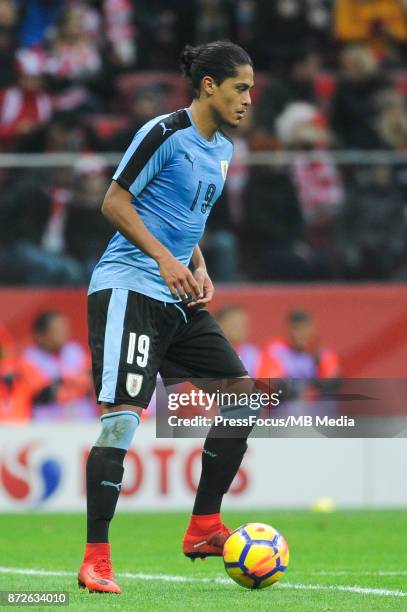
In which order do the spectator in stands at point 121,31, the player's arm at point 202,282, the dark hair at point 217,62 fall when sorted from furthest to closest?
the spectator in stands at point 121,31 → the player's arm at point 202,282 → the dark hair at point 217,62

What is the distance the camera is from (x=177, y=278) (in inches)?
225

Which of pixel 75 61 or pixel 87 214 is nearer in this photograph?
pixel 87 214

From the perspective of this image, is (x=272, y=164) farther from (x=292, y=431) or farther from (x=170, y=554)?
(x=170, y=554)

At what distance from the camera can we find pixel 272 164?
12336 millimetres

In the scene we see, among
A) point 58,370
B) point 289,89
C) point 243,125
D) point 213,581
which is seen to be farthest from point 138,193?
point 289,89

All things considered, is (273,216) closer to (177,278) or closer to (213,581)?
(213,581)

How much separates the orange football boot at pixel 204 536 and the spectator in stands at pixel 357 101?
7.81 meters

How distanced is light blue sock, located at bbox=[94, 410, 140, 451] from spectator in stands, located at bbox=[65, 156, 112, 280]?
618 centimetres

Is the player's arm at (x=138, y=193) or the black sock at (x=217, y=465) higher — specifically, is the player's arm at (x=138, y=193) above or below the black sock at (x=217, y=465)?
above

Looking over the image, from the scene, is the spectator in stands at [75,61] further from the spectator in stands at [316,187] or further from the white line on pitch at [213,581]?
the white line on pitch at [213,581]

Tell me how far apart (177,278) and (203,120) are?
0.81m

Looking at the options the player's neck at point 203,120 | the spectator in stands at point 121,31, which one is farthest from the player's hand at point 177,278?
the spectator in stands at point 121,31

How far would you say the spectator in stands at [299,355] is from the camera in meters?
12.5

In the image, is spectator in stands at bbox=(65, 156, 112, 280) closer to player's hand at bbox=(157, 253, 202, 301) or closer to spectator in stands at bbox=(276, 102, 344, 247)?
spectator in stands at bbox=(276, 102, 344, 247)
